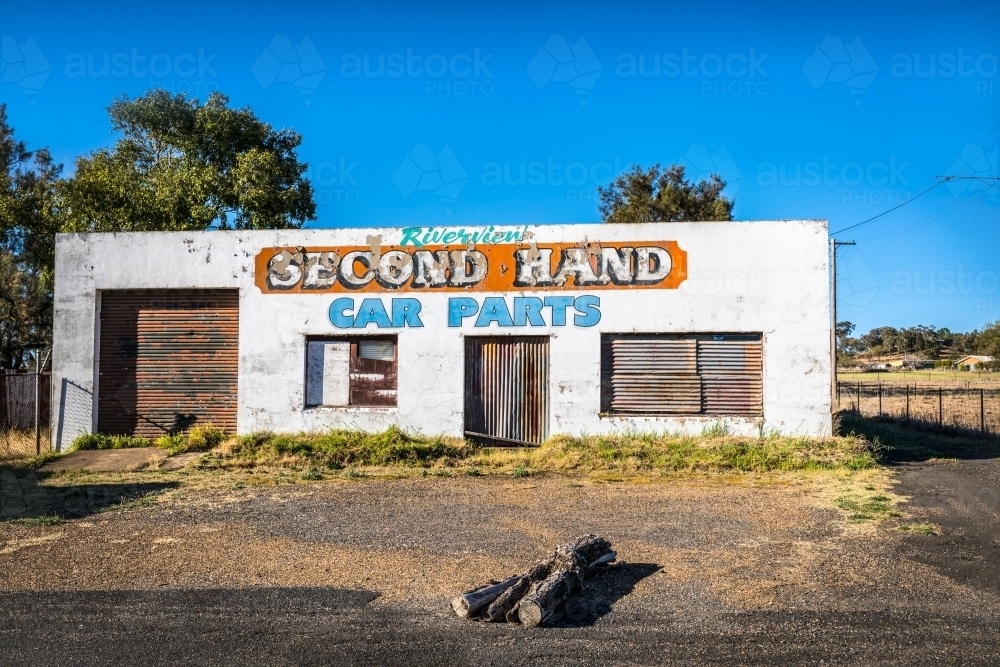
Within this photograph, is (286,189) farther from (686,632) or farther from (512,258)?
(686,632)

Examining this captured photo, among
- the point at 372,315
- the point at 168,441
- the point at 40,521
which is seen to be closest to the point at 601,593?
the point at 40,521

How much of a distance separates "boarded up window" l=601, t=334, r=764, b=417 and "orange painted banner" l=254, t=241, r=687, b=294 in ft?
4.03

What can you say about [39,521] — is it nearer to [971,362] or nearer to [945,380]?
[945,380]

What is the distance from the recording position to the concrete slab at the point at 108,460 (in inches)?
599

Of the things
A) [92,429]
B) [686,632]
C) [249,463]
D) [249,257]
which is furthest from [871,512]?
[92,429]

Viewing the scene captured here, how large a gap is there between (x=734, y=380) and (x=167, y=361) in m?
11.6

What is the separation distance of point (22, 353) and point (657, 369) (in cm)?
2254

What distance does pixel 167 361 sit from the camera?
17750 millimetres

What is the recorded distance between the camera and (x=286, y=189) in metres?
26.8

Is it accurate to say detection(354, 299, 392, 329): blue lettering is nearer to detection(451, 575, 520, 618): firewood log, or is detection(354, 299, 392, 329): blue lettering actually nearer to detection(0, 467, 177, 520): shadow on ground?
detection(0, 467, 177, 520): shadow on ground

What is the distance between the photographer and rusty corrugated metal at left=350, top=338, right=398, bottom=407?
1723 centimetres

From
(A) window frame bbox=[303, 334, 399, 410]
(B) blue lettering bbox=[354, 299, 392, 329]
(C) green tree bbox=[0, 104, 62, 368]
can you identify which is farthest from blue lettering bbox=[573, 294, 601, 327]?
(C) green tree bbox=[0, 104, 62, 368]

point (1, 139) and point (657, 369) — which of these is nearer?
point (657, 369)

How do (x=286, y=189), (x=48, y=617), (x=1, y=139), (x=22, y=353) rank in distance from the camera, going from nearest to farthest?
(x=48, y=617) → (x=286, y=189) → (x=22, y=353) → (x=1, y=139)
